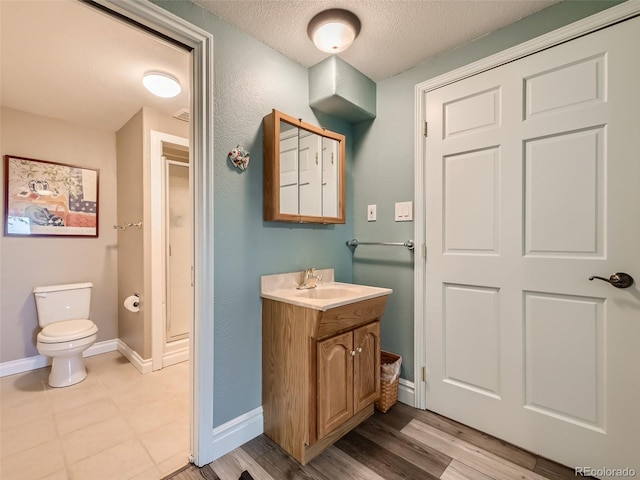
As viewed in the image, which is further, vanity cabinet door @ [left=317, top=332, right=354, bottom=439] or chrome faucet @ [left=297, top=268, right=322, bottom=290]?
chrome faucet @ [left=297, top=268, right=322, bottom=290]

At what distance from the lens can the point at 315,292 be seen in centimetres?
184

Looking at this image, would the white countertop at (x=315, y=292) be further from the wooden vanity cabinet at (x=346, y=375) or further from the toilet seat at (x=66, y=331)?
the toilet seat at (x=66, y=331)

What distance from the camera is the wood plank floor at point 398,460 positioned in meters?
1.38

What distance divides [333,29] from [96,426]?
106 inches

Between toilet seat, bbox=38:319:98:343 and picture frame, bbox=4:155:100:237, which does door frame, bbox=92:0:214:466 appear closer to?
toilet seat, bbox=38:319:98:343

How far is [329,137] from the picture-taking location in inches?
78.5

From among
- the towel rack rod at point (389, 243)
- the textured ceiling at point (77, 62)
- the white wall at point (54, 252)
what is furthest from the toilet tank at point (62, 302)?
the towel rack rod at point (389, 243)

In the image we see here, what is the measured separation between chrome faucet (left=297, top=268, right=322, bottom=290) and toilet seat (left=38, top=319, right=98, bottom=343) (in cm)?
190

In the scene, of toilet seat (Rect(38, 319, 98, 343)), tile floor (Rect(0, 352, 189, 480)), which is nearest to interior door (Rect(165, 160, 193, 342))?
tile floor (Rect(0, 352, 189, 480))

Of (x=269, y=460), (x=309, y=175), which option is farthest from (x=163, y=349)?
(x=309, y=175)

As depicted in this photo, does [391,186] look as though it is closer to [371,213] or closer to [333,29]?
[371,213]

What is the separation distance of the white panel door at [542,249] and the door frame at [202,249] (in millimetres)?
1332

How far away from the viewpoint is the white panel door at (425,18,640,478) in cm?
130

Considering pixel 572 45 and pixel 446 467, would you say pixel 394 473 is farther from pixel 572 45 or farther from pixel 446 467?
pixel 572 45
